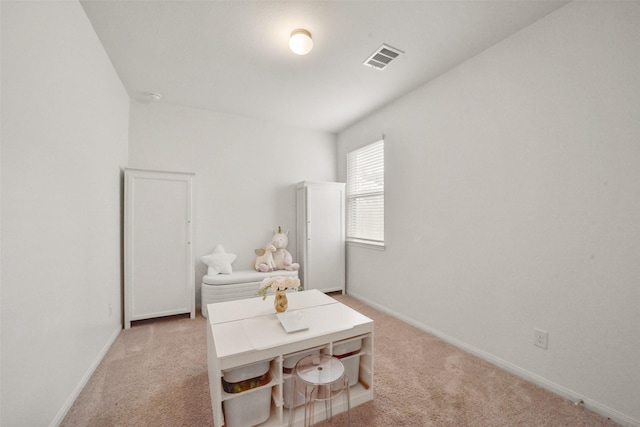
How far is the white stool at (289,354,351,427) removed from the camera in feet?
4.28

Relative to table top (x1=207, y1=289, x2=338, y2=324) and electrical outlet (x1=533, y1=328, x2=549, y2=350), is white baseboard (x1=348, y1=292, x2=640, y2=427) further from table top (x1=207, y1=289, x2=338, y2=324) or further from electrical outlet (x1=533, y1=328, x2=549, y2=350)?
table top (x1=207, y1=289, x2=338, y2=324)

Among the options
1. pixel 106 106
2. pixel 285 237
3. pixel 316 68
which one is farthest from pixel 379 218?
pixel 106 106

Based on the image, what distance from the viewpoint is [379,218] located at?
3543 mm

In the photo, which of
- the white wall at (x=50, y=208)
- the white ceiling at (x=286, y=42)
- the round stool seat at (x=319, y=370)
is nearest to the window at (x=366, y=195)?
the white ceiling at (x=286, y=42)

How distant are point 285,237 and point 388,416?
256 centimetres

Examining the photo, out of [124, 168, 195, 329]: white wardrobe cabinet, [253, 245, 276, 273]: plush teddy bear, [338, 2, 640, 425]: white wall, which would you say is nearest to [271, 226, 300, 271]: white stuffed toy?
[253, 245, 276, 273]: plush teddy bear

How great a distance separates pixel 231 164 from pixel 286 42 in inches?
76.4

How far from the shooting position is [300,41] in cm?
202

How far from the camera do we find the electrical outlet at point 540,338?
1854 millimetres

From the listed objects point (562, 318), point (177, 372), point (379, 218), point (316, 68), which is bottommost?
point (177, 372)

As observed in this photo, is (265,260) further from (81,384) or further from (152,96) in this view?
(152,96)

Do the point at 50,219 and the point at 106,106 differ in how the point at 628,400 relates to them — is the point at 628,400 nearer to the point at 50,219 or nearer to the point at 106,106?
the point at 50,219

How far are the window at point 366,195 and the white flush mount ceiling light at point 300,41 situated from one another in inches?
66.9

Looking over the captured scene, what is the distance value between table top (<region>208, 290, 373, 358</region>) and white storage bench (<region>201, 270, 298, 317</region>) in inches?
45.6
